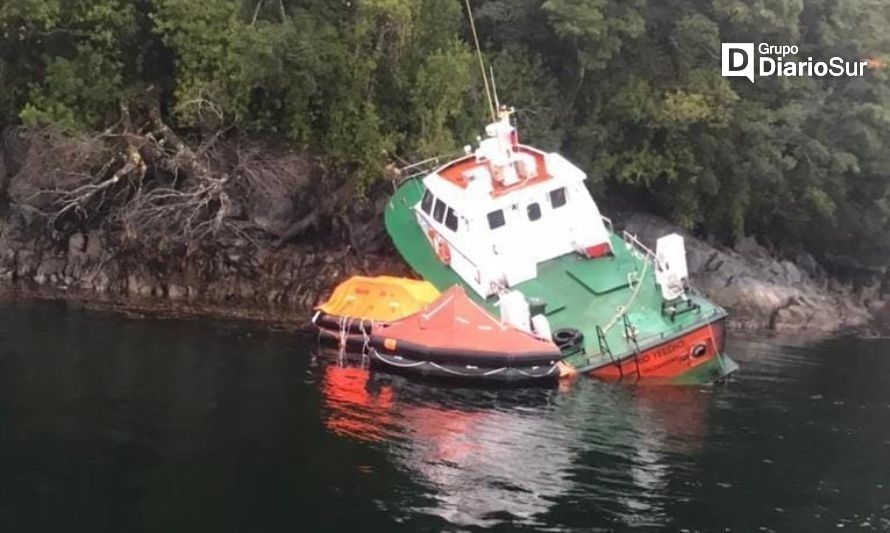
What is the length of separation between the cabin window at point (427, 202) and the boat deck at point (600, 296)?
965mm

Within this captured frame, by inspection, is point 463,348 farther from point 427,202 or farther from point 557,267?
point 427,202

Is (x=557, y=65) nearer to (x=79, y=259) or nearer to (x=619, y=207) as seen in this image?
(x=619, y=207)

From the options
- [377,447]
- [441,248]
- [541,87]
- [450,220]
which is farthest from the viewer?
[541,87]

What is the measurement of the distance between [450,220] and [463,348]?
6648 millimetres

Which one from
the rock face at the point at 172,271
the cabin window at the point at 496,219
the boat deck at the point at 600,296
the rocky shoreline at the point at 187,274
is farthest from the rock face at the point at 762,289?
the cabin window at the point at 496,219

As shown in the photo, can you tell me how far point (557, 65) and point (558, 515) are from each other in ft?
87.6

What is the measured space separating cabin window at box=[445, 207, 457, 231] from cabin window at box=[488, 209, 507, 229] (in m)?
1.05

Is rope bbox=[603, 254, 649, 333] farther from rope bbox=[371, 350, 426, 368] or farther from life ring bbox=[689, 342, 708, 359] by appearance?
rope bbox=[371, 350, 426, 368]

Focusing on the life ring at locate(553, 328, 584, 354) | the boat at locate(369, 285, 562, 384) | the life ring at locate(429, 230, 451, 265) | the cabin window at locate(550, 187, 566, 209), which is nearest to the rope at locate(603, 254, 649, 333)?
the life ring at locate(553, 328, 584, 354)

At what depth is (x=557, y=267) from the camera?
101ft

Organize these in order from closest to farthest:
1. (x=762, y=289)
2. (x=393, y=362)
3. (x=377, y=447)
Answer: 1. (x=377, y=447)
2. (x=393, y=362)
3. (x=762, y=289)

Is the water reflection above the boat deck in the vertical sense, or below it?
below

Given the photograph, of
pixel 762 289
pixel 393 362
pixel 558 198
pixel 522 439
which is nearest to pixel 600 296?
pixel 558 198

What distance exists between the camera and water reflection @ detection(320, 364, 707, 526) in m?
18.4
